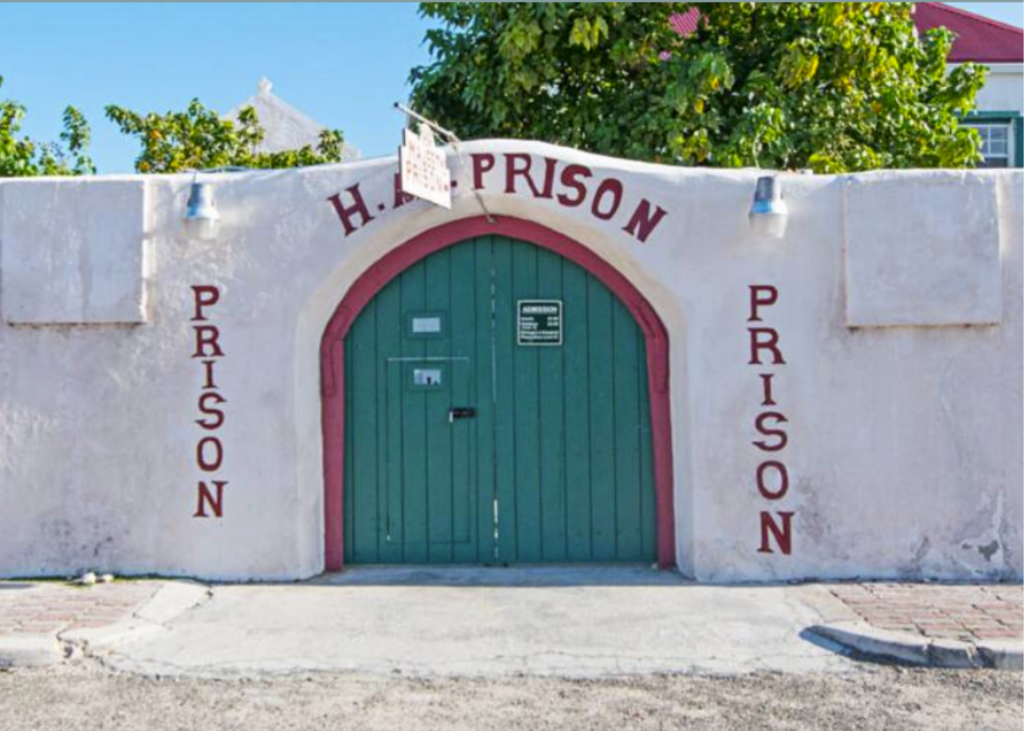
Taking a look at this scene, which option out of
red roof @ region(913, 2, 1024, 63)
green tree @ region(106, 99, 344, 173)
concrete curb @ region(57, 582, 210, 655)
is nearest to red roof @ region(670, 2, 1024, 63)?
red roof @ region(913, 2, 1024, 63)

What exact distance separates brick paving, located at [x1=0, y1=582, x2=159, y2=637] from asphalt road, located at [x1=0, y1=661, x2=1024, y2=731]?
1.81 feet

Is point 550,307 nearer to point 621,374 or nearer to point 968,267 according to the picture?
point 621,374

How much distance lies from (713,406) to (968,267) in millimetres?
1811

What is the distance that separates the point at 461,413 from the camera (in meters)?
7.54

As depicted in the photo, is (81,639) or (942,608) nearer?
(81,639)

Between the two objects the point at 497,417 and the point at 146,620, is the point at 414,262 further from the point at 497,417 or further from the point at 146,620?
the point at 146,620

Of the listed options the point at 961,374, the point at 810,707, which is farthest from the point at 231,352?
the point at 961,374

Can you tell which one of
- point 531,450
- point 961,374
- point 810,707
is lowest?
point 810,707

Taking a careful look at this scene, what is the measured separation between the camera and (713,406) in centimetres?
711

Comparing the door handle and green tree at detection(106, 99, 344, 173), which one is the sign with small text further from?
green tree at detection(106, 99, 344, 173)

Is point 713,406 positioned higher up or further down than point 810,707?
higher up

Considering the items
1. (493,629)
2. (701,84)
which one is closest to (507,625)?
(493,629)

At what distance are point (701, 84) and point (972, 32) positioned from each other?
8.97 meters

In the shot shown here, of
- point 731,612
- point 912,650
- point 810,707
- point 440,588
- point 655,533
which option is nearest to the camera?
point 810,707
